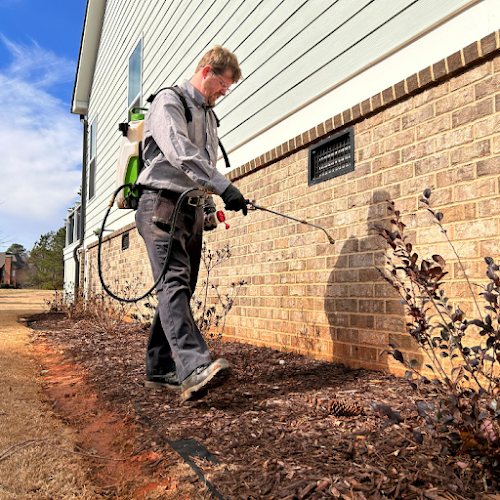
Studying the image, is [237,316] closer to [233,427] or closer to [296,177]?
[296,177]

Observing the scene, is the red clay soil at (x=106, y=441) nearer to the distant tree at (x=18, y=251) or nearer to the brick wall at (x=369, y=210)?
the brick wall at (x=369, y=210)

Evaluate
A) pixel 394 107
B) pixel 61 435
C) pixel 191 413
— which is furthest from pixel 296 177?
pixel 61 435

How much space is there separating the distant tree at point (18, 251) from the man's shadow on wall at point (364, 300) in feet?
279

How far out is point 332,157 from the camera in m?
3.99

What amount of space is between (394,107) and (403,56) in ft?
1.16

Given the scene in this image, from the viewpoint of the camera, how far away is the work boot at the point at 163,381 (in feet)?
10.7

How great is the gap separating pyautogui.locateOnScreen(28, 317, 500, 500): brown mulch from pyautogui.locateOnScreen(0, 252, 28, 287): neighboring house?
247ft

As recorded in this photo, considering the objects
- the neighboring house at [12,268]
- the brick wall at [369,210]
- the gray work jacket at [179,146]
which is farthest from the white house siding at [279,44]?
the neighboring house at [12,268]

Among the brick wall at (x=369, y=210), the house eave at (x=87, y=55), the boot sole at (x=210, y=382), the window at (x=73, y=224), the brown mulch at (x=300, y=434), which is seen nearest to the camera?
the brown mulch at (x=300, y=434)

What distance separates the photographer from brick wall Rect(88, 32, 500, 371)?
2732 millimetres

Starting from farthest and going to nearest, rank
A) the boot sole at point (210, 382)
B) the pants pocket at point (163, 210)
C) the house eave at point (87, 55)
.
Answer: the house eave at point (87, 55) < the pants pocket at point (163, 210) < the boot sole at point (210, 382)

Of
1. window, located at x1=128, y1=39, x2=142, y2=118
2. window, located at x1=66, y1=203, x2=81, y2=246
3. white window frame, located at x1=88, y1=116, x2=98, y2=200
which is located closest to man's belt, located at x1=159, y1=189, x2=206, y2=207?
window, located at x1=128, y1=39, x2=142, y2=118

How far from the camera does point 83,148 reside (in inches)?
608

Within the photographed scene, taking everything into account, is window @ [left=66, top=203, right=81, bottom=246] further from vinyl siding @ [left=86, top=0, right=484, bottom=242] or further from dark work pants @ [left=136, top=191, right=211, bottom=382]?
dark work pants @ [left=136, top=191, right=211, bottom=382]
